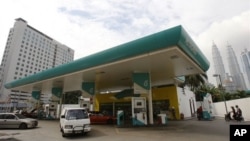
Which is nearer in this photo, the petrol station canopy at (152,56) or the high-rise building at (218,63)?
the petrol station canopy at (152,56)

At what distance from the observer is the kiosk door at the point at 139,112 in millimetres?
15594

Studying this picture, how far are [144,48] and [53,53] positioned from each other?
118 meters

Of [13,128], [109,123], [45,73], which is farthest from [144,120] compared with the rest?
[45,73]

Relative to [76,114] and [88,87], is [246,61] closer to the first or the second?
[88,87]

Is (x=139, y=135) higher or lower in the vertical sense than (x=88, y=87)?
lower

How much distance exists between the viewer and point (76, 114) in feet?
37.7

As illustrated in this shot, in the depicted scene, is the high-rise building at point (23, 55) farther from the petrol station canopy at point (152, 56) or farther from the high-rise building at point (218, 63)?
the high-rise building at point (218, 63)

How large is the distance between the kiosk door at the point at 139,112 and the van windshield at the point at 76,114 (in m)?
5.20

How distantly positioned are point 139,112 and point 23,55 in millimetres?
98060

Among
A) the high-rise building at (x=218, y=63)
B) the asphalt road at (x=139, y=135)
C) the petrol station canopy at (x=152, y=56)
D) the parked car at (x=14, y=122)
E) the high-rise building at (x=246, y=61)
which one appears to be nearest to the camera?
the asphalt road at (x=139, y=135)

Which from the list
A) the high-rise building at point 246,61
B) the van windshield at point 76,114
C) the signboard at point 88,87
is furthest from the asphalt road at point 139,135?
the high-rise building at point 246,61

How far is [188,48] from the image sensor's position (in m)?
12.1

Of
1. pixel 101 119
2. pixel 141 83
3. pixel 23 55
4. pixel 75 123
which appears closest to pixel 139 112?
pixel 141 83

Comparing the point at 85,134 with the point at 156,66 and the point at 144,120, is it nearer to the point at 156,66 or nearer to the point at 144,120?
the point at 144,120
